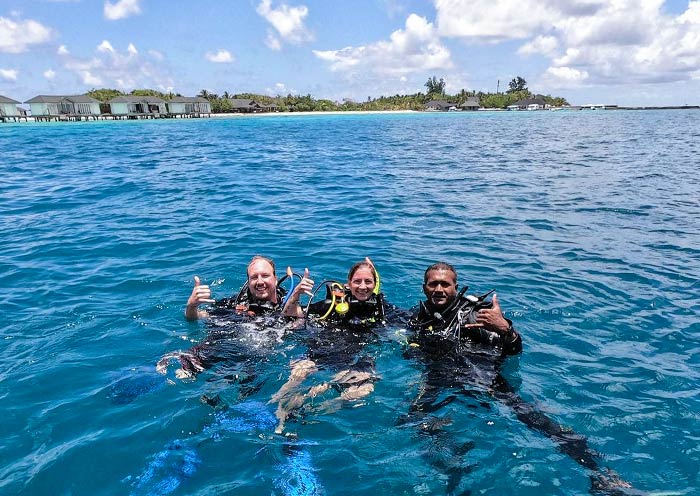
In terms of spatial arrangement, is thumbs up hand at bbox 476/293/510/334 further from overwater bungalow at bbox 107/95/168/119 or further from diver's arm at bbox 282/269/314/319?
overwater bungalow at bbox 107/95/168/119

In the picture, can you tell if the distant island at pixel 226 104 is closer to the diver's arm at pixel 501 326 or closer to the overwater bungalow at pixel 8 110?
the overwater bungalow at pixel 8 110

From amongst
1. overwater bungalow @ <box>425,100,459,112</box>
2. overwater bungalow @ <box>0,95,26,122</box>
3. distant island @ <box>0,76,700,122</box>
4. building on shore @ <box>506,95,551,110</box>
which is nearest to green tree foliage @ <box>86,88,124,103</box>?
distant island @ <box>0,76,700,122</box>

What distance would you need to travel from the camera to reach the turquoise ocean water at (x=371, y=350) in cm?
441

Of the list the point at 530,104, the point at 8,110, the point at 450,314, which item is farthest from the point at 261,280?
the point at 530,104

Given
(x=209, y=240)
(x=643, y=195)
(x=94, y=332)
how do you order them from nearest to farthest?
(x=94, y=332), (x=209, y=240), (x=643, y=195)

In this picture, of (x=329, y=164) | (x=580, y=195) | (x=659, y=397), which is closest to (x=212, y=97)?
(x=329, y=164)

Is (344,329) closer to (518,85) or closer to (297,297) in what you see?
(297,297)

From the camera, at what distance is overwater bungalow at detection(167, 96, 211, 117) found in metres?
106

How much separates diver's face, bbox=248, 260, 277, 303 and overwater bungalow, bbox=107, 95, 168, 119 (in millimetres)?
102109

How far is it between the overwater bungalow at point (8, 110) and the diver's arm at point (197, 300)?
94393 mm

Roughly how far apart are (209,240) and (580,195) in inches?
475

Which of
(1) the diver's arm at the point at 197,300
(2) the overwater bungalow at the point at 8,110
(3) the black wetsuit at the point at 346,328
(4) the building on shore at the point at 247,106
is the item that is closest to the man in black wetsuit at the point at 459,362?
(3) the black wetsuit at the point at 346,328

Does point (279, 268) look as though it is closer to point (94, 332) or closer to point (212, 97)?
point (94, 332)

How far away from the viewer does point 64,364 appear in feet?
20.2
